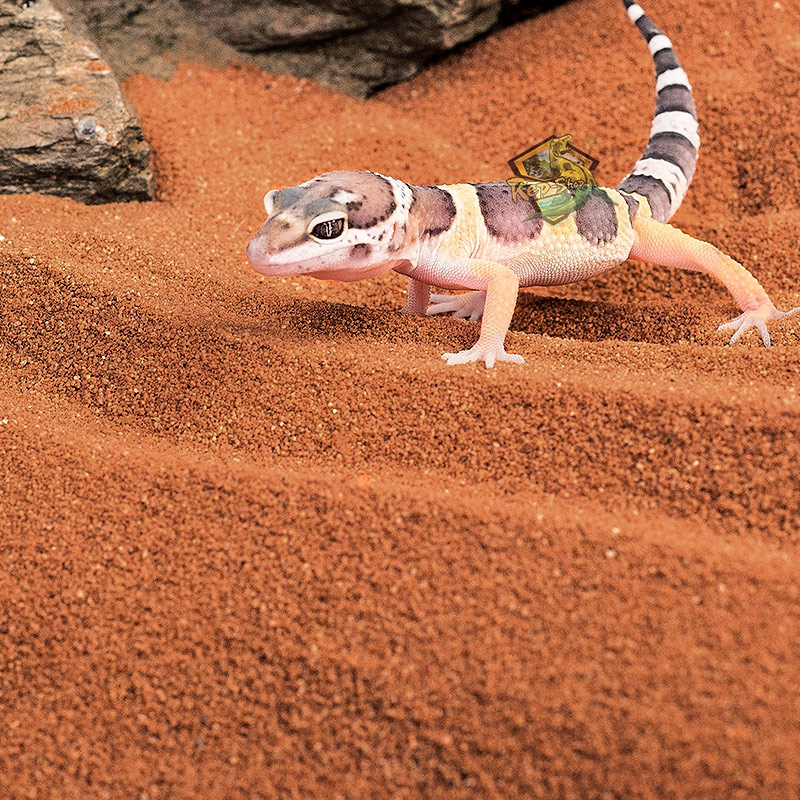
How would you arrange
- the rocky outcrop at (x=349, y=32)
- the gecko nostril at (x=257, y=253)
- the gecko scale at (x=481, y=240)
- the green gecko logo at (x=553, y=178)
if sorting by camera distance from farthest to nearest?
1. the rocky outcrop at (x=349, y=32)
2. the green gecko logo at (x=553, y=178)
3. the gecko scale at (x=481, y=240)
4. the gecko nostril at (x=257, y=253)

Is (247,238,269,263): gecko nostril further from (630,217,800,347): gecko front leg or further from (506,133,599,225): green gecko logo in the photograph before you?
(630,217,800,347): gecko front leg

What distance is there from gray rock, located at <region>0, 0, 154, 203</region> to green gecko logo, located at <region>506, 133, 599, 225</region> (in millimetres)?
2352

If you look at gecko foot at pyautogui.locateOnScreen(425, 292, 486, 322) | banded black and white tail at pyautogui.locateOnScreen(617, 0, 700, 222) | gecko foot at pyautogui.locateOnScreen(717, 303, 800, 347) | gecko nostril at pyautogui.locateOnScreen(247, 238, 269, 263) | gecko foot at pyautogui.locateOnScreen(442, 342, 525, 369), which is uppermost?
gecko nostril at pyautogui.locateOnScreen(247, 238, 269, 263)

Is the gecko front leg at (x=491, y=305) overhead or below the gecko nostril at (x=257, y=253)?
below

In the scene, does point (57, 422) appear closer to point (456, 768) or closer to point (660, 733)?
point (456, 768)

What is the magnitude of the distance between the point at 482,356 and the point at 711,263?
147 cm

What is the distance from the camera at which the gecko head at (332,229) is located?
9.75 feet

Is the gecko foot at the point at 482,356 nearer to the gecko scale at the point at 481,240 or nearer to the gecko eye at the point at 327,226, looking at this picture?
the gecko scale at the point at 481,240

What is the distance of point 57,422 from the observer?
3066 millimetres

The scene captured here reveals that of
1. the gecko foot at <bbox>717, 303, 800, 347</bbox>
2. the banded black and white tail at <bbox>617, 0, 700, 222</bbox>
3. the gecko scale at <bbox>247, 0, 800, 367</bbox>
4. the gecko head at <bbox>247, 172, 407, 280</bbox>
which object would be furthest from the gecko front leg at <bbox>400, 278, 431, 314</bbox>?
the gecko foot at <bbox>717, 303, 800, 347</bbox>

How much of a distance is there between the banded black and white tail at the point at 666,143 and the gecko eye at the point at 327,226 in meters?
1.91

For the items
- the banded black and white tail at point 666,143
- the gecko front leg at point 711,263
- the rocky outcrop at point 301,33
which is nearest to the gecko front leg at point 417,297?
the gecko front leg at point 711,263

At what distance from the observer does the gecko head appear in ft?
9.75

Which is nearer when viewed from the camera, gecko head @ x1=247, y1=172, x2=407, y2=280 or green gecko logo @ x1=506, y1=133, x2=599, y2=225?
gecko head @ x1=247, y1=172, x2=407, y2=280
